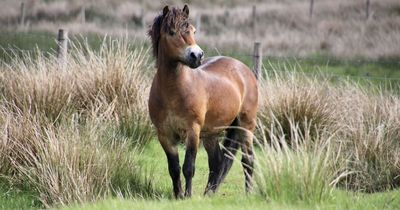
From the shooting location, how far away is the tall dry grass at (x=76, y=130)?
8.21 meters

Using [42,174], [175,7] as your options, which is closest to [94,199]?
[42,174]

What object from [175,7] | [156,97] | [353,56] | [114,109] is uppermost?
[175,7]

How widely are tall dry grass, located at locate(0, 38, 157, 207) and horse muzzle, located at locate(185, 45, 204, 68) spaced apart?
1.48 meters

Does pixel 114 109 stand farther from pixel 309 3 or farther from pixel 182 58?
pixel 309 3

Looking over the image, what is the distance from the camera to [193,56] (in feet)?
25.8

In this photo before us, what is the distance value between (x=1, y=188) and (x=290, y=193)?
3.56 m

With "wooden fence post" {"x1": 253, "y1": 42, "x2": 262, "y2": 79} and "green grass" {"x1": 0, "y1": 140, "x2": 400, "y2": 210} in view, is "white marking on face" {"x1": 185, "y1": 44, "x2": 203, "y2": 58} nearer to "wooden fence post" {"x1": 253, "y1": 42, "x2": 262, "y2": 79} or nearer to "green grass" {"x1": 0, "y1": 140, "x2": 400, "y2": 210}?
"green grass" {"x1": 0, "y1": 140, "x2": 400, "y2": 210}

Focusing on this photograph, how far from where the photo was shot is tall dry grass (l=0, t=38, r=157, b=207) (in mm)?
8211

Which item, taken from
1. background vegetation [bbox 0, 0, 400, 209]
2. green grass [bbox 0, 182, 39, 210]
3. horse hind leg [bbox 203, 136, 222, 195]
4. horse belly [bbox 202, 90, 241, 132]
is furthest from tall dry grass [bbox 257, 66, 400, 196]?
green grass [bbox 0, 182, 39, 210]

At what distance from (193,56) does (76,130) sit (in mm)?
1756

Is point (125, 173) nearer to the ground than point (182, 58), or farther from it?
nearer to the ground

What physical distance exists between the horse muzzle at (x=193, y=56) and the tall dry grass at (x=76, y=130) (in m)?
1.48

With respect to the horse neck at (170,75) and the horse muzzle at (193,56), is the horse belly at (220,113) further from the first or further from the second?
the horse muzzle at (193,56)

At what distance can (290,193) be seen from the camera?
709cm
